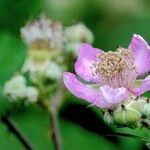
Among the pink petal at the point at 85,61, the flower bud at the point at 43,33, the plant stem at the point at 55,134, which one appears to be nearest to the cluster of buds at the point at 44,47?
the flower bud at the point at 43,33

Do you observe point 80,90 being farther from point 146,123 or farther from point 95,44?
point 95,44

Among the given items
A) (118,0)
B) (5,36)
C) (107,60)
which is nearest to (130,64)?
(107,60)

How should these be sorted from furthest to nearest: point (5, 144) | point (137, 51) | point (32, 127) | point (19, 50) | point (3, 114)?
Result: point (32, 127) → point (5, 144) → point (19, 50) → point (3, 114) → point (137, 51)

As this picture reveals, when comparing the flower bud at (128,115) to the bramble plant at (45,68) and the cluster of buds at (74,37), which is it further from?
the cluster of buds at (74,37)

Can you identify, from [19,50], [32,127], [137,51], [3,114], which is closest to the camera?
[137,51]

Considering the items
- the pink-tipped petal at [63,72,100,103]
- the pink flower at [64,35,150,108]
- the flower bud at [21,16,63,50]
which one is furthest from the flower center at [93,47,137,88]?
the flower bud at [21,16,63,50]

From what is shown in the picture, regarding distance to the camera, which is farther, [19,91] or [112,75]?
[19,91]

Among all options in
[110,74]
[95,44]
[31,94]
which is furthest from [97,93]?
[95,44]

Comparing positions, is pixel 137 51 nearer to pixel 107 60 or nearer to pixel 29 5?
pixel 107 60
